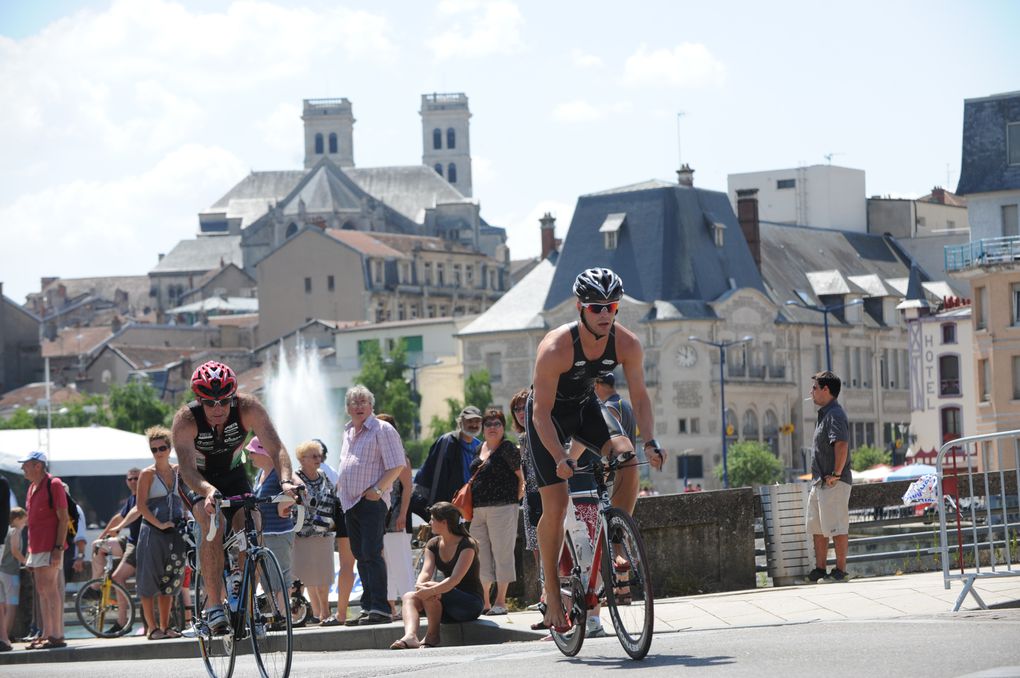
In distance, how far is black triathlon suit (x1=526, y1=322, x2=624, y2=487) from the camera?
10750 millimetres

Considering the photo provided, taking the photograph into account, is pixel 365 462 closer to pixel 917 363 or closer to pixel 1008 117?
pixel 1008 117

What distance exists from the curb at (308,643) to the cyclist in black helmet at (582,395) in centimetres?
267

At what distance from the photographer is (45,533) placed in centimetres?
1733

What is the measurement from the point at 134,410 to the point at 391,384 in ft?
47.5

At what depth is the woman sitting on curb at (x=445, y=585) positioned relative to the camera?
14.1 metres

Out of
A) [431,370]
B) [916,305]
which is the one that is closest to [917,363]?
[916,305]

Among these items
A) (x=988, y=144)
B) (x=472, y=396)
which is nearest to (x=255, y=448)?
(x=988, y=144)

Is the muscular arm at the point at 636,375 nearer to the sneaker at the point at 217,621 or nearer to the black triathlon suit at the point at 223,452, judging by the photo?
the black triathlon suit at the point at 223,452

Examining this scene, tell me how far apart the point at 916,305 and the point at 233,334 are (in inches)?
2580

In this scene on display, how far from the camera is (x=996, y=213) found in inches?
2692

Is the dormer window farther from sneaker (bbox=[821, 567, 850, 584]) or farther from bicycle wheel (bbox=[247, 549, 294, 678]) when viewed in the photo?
bicycle wheel (bbox=[247, 549, 294, 678])

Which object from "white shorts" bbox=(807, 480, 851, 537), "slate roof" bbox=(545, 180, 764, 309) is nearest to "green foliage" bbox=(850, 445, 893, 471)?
"slate roof" bbox=(545, 180, 764, 309)

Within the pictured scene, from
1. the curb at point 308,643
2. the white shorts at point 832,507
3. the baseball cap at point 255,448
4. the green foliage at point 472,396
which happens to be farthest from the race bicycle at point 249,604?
the green foliage at point 472,396

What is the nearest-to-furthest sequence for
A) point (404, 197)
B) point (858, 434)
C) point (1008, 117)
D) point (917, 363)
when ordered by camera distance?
1. point (1008, 117)
2. point (917, 363)
3. point (858, 434)
4. point (404, 197)
